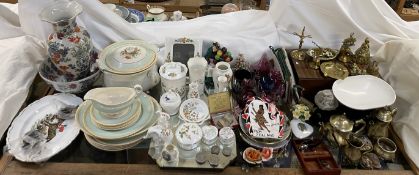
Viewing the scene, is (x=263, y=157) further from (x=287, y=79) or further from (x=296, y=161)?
(x=287, y=79)

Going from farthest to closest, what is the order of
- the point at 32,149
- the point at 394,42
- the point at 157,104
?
the point at 394,42 → the point at 157,104 → the point at 32,149

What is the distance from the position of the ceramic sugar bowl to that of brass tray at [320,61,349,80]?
1.75ft

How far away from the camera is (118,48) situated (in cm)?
125

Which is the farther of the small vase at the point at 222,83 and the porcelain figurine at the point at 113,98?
the small vase at the point at 222,83

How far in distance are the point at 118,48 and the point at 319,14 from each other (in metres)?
0.79

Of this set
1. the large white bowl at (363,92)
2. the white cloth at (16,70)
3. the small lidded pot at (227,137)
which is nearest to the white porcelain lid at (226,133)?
the small lidded pot at (227,137)

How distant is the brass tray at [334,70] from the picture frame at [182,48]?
1.54 ft

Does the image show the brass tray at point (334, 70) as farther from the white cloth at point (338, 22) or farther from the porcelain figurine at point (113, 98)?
the porcelain figurine at point (113, 98)

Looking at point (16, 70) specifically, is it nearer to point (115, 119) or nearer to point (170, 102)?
point (115, 119)

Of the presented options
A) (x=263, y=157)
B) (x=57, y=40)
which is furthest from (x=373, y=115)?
(x=57, y=40)

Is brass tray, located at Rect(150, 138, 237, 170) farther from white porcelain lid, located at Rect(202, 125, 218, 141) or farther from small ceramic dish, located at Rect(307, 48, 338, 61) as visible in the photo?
small ceramic dish, located at Rect(307, 48, 338, 61)

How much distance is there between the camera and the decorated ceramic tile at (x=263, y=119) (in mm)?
1102

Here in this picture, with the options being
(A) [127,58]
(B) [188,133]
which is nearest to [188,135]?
(B) [188,133]

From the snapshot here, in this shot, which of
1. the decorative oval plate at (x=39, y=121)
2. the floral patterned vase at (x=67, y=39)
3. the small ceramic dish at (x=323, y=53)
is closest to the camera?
the decorative oval plate at (x=39, y=121)
